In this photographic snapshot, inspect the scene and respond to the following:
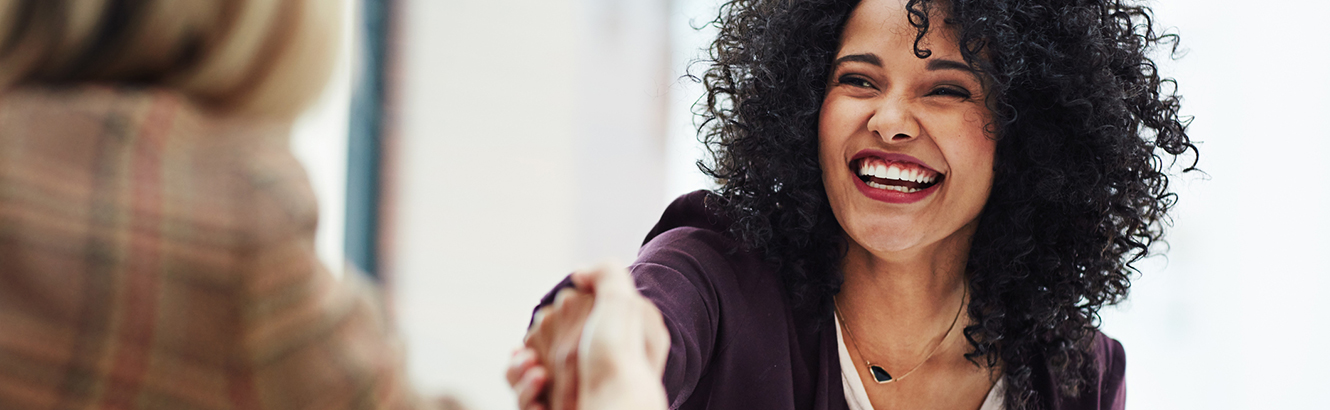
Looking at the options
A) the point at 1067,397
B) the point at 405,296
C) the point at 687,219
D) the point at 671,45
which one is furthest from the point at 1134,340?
the point at 405,296

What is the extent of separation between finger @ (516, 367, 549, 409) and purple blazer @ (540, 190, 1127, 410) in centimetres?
27

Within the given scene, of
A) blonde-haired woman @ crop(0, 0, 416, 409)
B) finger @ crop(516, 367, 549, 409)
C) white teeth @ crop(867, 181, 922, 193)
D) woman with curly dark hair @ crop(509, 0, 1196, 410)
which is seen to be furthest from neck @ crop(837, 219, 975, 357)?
blonde-haired woman @ crop(0, 0, 416, 409)

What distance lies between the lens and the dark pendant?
1.27 metres

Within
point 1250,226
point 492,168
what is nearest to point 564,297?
point 492,168

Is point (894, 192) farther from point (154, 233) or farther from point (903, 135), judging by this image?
point (154, 233)

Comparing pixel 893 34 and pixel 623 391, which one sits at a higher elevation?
pixel 893 34

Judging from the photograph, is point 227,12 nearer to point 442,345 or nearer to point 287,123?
point 287,123

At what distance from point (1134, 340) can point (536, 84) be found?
71.9 inches

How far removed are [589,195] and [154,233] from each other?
6.57ft

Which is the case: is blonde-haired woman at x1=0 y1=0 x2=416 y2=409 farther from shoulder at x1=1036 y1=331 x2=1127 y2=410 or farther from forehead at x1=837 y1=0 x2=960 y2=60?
shoulder at x1=1036 y1=331 x2=1127 y2=410

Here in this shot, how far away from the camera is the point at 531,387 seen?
72cm

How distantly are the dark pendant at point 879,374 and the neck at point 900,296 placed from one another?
25 millimetres

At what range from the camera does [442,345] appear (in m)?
2.16

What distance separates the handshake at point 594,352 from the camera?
682mm
